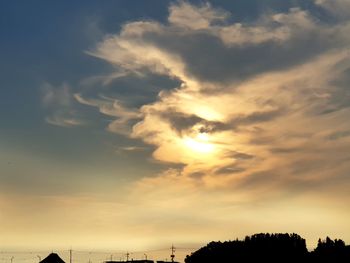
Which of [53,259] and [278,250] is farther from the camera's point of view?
[53,259]

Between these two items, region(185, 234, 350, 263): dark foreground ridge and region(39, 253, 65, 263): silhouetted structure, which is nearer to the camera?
region(185, 234, 350, 263): dark foreground ridge

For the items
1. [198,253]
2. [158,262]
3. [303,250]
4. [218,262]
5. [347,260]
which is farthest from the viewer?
[158,262]

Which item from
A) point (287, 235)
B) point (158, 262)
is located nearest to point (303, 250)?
point (287, 235)

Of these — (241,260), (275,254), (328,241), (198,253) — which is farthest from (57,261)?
(328,241)

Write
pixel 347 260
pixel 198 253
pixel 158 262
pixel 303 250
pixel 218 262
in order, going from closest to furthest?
pixel 347 260 < pixel 303 250 < pixel 218 262 < pixel 198 253 < pixel 158 262

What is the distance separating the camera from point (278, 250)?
104m

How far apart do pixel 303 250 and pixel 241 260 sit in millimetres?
14596

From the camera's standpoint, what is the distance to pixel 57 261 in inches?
4705

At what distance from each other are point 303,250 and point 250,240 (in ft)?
40.6

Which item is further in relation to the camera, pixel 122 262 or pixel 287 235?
pixel 122 262

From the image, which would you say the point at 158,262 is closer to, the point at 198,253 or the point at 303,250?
the point at 198,253

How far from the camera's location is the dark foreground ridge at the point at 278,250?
98188mm

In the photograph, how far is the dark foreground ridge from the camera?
322 ft

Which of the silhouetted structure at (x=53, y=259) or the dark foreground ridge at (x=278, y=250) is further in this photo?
the silhouetted structure at (x=53, y=259)
